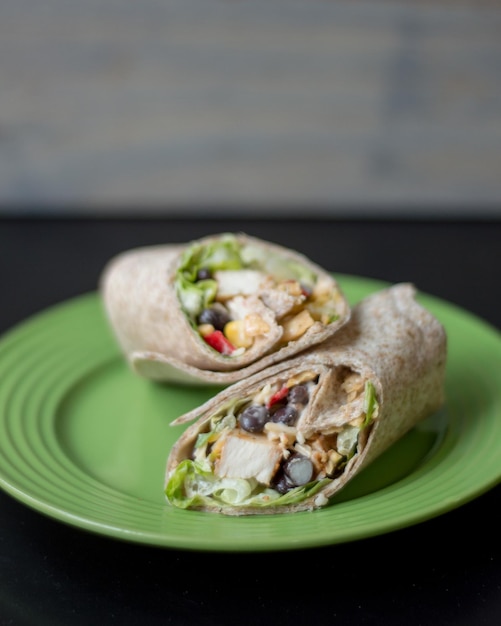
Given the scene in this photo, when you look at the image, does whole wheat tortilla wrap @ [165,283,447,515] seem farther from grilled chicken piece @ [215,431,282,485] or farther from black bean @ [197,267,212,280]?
black bean @ [197,267,212,280]

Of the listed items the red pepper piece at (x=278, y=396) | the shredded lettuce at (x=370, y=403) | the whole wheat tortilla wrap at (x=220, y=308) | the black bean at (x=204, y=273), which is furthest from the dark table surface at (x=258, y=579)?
the black bean at (x=204, y=273)

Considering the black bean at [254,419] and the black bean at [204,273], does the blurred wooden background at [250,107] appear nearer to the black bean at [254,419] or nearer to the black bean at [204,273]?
the black bean at [204,273]

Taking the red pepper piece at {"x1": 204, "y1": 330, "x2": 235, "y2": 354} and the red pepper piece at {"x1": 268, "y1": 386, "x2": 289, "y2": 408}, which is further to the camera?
the red pepper piece at {"x1": 204, "y1": 330, "x2": 235, "y2": 354}

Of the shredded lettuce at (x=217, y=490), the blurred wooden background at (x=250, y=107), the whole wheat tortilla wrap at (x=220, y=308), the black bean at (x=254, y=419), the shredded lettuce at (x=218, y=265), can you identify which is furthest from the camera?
the blurred wooden background at (x=250, y=107)

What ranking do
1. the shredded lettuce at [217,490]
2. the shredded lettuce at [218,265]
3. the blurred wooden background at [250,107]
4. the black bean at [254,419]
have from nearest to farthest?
the shredded lettuce at [217,490] → the black bean at [254,419] → the shredded lettuce at [218,265] → the blurred wooden background at [250,107]

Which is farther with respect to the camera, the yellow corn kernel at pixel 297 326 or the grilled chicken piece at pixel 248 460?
the yellow corn kernel at pixel 297 326

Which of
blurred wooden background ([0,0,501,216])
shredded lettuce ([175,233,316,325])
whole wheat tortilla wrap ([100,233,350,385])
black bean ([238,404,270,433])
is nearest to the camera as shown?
black bean ([238,404,270,433])

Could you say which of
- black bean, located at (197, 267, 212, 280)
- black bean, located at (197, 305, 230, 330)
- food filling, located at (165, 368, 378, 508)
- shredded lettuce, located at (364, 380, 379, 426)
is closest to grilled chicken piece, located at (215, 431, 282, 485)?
food filling, located at (165, 368, 378, 508)
